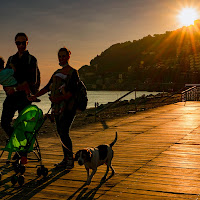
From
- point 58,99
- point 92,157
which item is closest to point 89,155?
point 92,157

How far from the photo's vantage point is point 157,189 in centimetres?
450

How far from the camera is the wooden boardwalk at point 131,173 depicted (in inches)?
172

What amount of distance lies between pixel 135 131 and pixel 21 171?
204 inches

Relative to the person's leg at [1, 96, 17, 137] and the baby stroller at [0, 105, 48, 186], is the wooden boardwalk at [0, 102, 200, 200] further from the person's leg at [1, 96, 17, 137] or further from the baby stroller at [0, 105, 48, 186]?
the person's leg at [1, 96, 17, 137]

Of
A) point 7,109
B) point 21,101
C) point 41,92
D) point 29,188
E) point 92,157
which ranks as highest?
point 41,92

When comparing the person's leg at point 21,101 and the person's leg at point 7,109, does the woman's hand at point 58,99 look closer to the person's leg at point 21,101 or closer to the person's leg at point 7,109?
the person's leg at point 21,101

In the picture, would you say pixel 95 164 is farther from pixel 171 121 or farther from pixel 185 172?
pixel 171 121

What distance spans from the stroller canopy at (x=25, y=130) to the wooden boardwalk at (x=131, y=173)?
1.63 ft

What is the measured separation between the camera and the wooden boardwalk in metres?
4.38

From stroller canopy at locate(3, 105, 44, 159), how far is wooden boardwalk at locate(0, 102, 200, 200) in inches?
19.5

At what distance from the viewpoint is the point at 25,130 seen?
4.95 metres

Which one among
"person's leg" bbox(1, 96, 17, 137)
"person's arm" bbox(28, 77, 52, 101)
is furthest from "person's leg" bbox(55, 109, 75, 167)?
"person's leg" bbox(1, 96, 17, 137)

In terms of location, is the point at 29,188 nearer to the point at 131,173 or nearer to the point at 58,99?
the point at 58,99

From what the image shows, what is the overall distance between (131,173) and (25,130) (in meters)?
1.67
